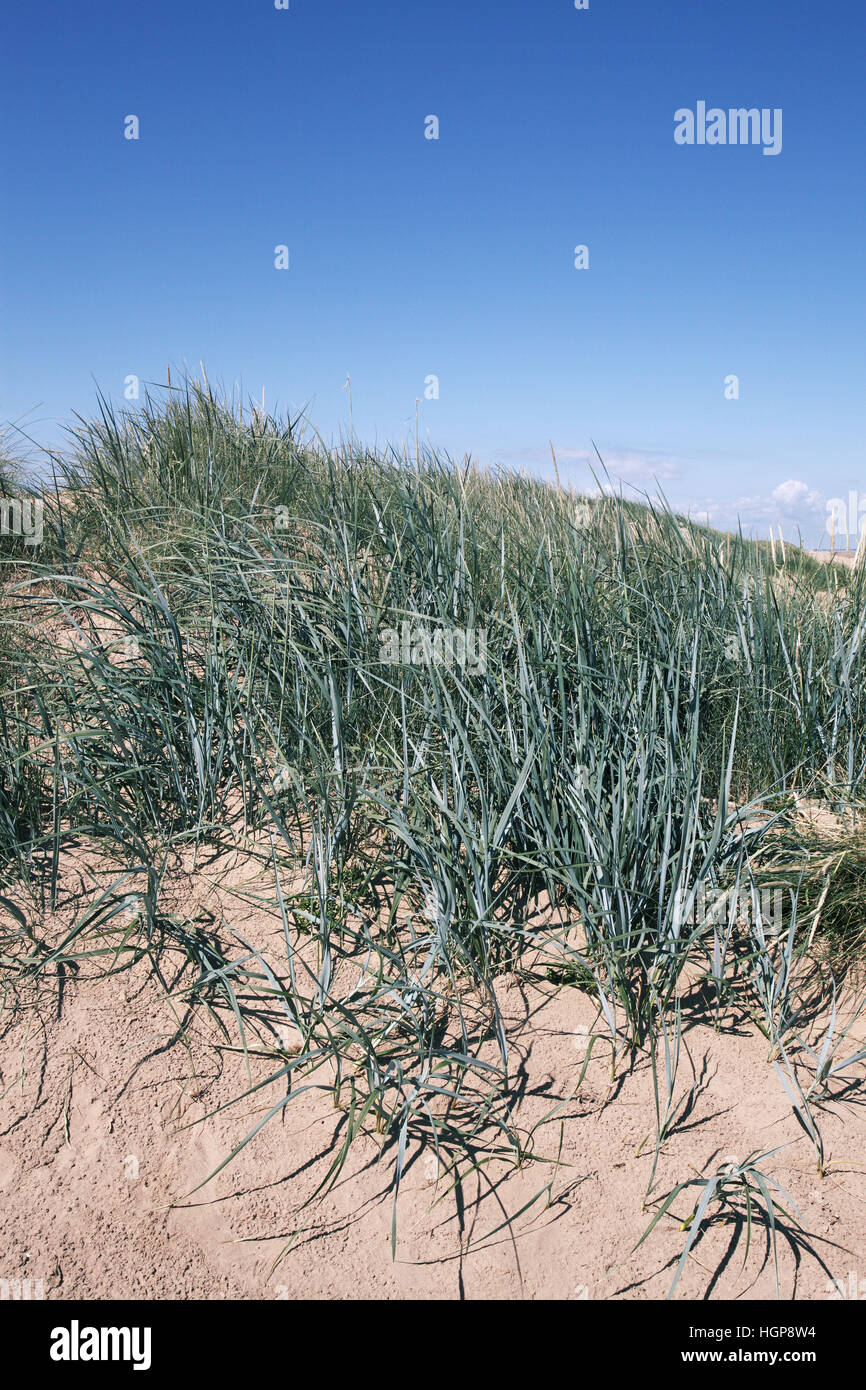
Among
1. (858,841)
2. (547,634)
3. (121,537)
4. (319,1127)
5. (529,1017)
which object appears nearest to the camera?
(319,1127)

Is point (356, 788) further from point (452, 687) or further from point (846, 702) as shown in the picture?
point (846, 702)

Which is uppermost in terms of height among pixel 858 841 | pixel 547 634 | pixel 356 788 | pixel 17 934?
pixel 547 634

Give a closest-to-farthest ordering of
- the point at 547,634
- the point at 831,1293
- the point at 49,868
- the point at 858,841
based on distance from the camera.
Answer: the point at 831,1293 < the point at 858,841 < the point at 49,868 < the point at 547,634

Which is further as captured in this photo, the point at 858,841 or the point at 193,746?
the point at 193,746

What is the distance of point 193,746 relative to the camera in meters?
2.45

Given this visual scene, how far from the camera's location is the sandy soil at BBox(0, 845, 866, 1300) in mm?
1560

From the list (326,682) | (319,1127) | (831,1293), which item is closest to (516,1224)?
(319,1127)

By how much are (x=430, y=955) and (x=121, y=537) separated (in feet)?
7.88

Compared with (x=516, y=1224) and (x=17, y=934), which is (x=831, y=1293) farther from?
(x=17, y=934)

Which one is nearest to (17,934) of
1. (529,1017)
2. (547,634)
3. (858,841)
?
(529,1017)

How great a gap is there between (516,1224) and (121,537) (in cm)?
290

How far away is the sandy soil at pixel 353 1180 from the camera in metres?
1.56

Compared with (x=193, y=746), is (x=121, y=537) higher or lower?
higher

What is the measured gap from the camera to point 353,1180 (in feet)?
5.54
